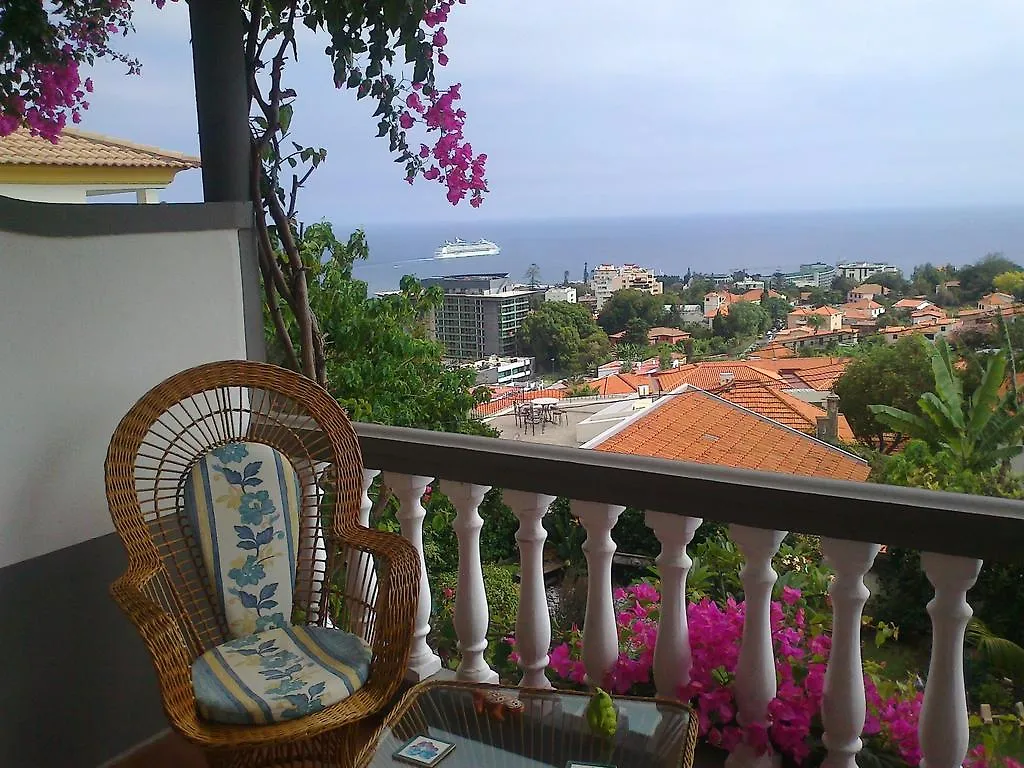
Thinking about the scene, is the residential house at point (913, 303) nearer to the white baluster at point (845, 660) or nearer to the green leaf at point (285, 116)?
the white baluster at point (845, 660)

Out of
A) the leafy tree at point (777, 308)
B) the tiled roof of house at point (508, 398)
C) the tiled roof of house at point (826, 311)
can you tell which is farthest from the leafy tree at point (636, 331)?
the tiled roof of house at point (826, 311)

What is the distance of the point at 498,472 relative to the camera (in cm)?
193

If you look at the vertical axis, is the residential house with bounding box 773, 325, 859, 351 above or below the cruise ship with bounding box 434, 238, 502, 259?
below

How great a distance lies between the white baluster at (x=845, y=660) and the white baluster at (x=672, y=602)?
0.27 metres

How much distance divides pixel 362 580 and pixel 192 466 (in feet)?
1.56

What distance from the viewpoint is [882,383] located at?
2.42 m

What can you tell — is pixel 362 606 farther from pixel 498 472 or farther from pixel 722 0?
pixel 722 0

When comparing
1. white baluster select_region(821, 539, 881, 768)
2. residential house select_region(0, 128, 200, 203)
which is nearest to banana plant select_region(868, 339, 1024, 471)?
white baluster select_region(821, 539, 881, 768)

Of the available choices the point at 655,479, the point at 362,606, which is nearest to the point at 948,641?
the point at 655,479

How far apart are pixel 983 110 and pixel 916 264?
47cm

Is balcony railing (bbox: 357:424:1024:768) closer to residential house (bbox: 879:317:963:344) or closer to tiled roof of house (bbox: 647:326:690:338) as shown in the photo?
tiled roof of house (bbox: 647:326:690:338)

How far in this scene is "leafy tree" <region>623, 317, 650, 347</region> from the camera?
2670mm

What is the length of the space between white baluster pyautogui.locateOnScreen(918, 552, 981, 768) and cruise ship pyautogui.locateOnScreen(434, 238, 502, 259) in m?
1.84

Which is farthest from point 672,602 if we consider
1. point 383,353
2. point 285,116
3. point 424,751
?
point 383,353
